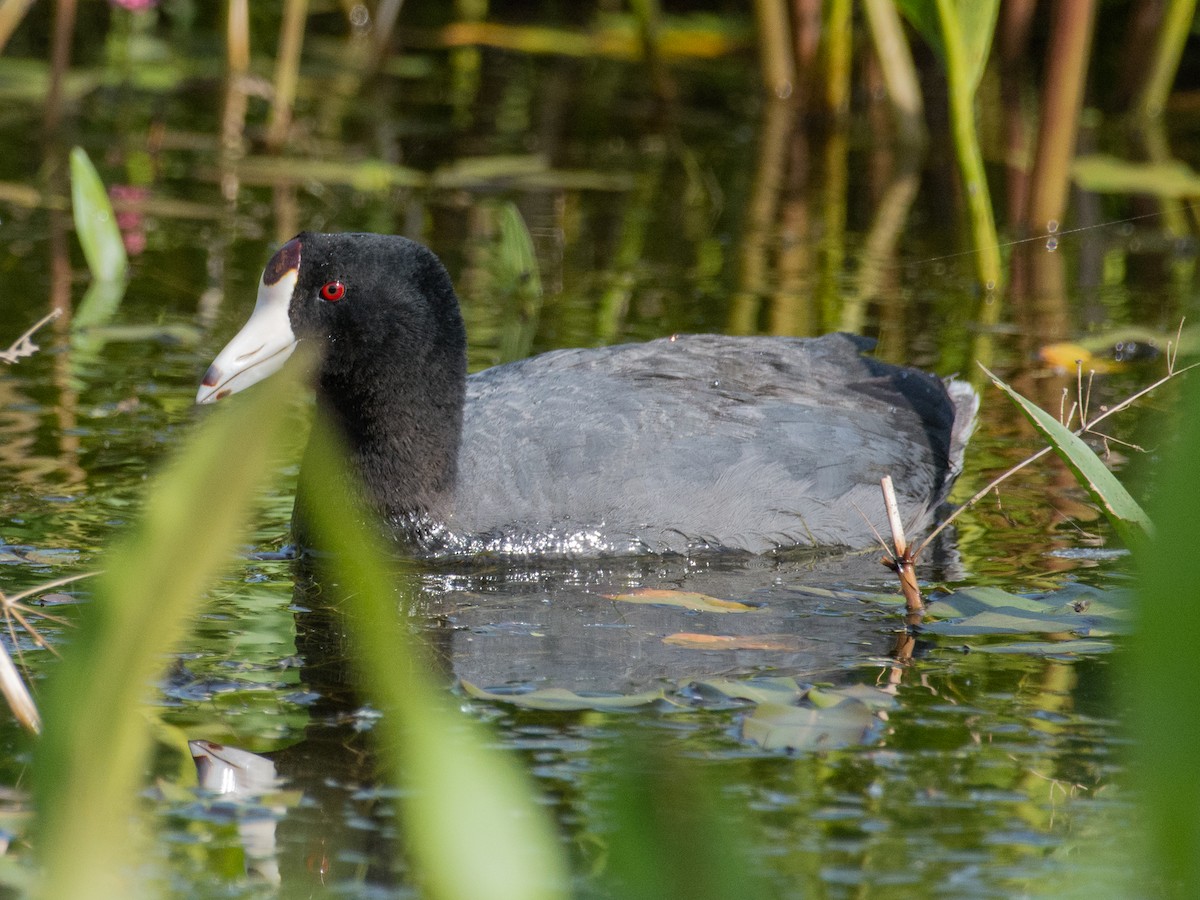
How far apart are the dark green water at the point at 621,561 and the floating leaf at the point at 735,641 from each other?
0.04 m

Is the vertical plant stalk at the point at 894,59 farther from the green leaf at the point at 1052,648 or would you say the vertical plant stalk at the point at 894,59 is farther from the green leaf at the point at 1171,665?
the green leaf at the point at 1171,665

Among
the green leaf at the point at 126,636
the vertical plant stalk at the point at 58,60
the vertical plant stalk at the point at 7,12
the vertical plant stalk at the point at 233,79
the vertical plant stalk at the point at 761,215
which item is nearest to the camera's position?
the green leaf at the point at 126,636

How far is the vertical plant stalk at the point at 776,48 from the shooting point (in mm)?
9094

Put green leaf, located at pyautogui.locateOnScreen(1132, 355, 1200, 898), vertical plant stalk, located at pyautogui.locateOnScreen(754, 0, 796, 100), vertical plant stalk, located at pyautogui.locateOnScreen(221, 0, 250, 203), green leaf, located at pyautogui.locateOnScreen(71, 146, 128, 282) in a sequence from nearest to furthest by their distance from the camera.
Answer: green leaf, located at pyautogui.locateOnScreen(1132, 355, 1200, 898), green leaf, located at pyautogui.locateOnScreen(71, 146, 128, 282), vertical plant stalk, located at pyautogui.locateOnScreen(221, 0, 250, 203), vertical plant stalk, located at pyautogui.locateOnScreen(754, 0, 796, 100)

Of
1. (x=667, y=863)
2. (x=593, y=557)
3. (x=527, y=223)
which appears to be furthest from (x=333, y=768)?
(x=527, y=223)

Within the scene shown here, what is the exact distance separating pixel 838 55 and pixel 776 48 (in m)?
0.56

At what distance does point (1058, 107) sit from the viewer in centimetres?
644

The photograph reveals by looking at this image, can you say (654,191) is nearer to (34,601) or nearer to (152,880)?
(34,601)

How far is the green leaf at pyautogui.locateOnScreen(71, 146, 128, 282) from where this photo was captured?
18.6 feet

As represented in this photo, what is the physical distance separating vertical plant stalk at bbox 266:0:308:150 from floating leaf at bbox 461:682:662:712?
535 centimetres

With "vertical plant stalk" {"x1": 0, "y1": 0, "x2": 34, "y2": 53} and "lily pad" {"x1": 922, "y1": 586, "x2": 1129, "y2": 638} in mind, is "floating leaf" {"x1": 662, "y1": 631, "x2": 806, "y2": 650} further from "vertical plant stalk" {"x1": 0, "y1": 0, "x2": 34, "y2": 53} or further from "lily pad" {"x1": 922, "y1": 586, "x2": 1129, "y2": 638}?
"vertical plant stalk" {"x1": 0, "y1": 0, "x2": 34, "y2": 53}

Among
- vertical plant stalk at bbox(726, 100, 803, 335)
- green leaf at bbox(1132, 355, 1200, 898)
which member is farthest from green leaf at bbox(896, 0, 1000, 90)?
green leaf at bbox(1132, 355, 1200, 898)

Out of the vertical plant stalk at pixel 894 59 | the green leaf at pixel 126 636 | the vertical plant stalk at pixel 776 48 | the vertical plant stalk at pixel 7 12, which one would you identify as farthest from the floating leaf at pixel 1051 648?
the vertical plant stalk at pixel 776 48

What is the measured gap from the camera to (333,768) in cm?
282
